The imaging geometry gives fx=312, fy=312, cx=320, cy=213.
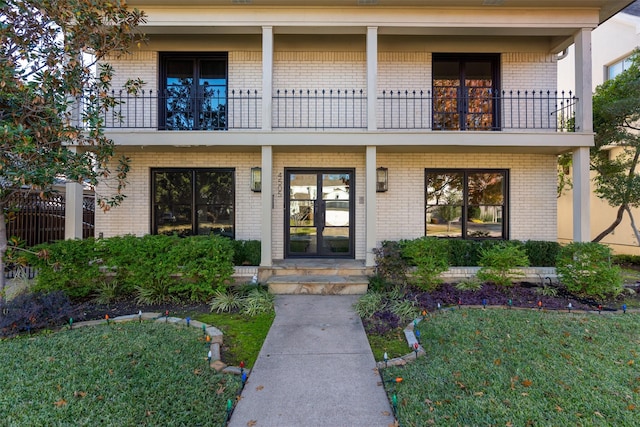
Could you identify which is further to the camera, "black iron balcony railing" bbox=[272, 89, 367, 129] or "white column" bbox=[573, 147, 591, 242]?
"black iron balcony railing" bbox=[272, 89, 367, 129]

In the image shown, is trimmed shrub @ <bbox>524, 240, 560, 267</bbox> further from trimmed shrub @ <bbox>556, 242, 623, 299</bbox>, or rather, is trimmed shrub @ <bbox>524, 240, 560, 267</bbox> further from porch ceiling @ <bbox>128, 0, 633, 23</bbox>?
porch ceiling @ <bbox>128, 0, 633, 23</bbox>

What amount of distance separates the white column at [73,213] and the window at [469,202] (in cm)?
821

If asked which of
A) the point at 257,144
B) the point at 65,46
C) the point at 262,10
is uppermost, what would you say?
the point at 262,10

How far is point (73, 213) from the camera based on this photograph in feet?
22.2

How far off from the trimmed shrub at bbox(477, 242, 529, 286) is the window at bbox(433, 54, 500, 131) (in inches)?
139

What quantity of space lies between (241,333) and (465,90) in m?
7.90

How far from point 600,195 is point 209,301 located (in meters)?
11.2

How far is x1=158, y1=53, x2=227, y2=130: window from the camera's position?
317 inches

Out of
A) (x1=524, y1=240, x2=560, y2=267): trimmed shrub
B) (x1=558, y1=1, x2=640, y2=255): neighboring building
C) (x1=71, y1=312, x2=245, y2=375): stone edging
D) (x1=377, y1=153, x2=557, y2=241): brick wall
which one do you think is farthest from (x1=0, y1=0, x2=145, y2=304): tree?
(x1=558, y1=1, x2=640, y2=255): neighboring building

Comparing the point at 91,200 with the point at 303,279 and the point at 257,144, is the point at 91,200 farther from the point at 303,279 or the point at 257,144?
the point at 303,279

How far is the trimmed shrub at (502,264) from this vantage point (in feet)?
20.1

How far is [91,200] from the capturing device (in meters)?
10.5

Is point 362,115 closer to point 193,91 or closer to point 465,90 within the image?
point 465,90

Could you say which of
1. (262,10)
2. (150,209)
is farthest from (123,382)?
(262,10)
